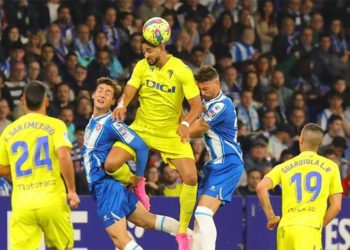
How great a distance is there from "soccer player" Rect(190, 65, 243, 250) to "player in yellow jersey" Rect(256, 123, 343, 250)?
1.71 m

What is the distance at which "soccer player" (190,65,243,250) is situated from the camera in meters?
15.9

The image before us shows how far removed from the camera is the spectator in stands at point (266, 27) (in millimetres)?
24844

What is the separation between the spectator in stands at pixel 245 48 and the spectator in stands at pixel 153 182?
437 cm

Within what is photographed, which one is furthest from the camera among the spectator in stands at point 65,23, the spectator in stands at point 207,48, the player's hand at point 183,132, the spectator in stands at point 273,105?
the spectator in stands at point 207,48

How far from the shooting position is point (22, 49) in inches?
861

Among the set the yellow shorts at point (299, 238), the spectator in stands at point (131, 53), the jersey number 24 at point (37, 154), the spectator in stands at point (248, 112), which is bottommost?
the yellow shorts at point (299, 238)

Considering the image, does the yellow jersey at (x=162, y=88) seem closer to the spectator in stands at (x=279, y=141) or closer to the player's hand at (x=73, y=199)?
the player's hand at (x=73, y=199)

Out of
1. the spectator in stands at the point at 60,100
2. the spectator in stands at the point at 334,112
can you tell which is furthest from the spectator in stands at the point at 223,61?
the spectator in stands at the point at 60,100

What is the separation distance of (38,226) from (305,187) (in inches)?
108

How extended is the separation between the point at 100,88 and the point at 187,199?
5.40 feet

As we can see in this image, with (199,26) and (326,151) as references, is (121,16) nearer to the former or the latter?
(199,26)

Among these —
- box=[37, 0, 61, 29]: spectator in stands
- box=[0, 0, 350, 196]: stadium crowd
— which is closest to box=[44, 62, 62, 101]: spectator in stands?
box=[0, 0, 350, 196]: stadium crowd

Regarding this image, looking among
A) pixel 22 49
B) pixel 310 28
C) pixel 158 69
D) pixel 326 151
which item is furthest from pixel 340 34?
pixel 158 69

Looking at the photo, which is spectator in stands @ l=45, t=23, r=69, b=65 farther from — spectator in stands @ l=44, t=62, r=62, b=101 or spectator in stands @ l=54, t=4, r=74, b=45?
spectator in stands @ l=44, t=62, r=62, b=101
